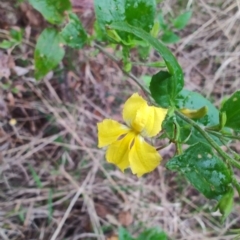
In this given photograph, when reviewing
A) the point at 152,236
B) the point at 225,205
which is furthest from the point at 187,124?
the point at 152,236

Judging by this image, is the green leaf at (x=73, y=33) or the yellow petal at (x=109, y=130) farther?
the green leaf at (x=73, y=33)

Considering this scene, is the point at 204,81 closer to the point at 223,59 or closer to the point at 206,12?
the point at 223,59

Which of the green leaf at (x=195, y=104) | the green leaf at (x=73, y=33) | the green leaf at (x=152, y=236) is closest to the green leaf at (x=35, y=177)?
the green leaf at (x=152, y=236)

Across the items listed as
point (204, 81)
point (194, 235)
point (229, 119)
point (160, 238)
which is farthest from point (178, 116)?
point (204, 81)

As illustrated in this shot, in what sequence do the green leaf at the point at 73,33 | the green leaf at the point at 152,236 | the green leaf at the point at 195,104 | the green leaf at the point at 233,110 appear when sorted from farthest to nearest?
the green leaf at the point at 152,236 < the green leaf at the point at 73,33 < the green leaf at the point at 195,104 < the green leaf at the point at 233,110

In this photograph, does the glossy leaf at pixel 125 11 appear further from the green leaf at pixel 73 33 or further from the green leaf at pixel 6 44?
the green leaf at pixel 6 44

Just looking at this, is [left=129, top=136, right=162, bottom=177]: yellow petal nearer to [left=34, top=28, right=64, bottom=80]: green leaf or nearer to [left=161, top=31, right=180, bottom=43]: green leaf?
[left=34, top=28, right=64, bottom=80]: green leaf

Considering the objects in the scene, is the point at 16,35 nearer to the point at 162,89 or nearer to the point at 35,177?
the point at 35,177
